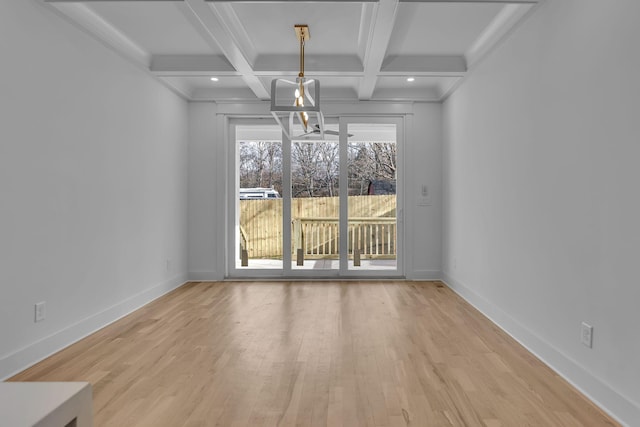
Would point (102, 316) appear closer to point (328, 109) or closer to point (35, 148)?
point (35, 148)

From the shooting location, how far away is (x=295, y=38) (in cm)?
395

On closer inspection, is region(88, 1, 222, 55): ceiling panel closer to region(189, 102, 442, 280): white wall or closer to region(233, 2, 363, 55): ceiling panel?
region(233, 2, 363, 55): ceiling panel

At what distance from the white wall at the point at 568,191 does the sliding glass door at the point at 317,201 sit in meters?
1.81

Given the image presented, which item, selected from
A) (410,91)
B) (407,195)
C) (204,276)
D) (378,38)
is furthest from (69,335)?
(410,91)

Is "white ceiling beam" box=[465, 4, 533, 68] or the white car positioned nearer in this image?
"white ceiling beam" box=[465, 4, 533, 68]

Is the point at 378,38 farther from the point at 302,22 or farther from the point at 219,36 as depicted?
the point at 219,36

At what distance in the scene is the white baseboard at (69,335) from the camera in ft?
8.47

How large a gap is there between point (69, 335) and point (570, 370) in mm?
3583

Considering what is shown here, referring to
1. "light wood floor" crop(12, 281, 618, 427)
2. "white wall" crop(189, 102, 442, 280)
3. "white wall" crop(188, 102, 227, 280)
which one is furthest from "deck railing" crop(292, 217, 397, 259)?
"light wood floor" crop(12, 281, 618, 427)

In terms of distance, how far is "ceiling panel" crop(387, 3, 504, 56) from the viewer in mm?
3305

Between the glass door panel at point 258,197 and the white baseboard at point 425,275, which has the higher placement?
the glass door panel at point 258,197

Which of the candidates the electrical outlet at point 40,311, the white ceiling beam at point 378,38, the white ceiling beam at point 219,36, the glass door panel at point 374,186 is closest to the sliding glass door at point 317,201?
the glass door panel at point 374,186

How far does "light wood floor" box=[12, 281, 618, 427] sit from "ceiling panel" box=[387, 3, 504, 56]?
107 inches

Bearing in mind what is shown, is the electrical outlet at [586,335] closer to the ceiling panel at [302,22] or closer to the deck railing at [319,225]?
the ceiling panel at [302,22]
